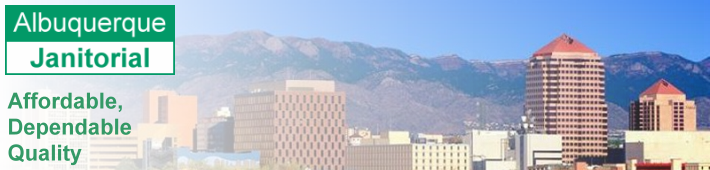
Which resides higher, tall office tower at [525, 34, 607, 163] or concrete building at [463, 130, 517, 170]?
tall office tower at [525, 34, 607, 163]

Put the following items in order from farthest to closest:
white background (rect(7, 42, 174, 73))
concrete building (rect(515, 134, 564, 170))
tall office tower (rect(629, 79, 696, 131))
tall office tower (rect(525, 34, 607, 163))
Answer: tall office tower (rect(525, 34, 607, 163)), tall office tower (rect(629, 79, 696, 131)), concrete building (rect(515, 134, 564, 170)), white background (rect(7, 42, 174, 73))

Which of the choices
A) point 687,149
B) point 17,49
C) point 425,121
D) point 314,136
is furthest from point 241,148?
point 17,49

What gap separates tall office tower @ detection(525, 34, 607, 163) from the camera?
12625 centimetres

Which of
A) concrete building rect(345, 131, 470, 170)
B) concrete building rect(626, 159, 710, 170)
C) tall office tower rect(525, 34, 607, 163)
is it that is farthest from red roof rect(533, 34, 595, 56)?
concrete building rect(626, 159, 710, 170)

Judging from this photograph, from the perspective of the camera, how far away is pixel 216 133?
121 meters

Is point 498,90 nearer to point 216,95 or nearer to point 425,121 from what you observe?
point 425,121

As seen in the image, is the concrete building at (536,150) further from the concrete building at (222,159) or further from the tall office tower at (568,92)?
the concrete building at (222,159)

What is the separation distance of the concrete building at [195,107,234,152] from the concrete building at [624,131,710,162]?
69.7 ft

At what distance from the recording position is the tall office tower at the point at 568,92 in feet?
Answer: 414

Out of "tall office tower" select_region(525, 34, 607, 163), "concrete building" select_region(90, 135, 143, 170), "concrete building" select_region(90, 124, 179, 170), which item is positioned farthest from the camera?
"tall office tower" select_region(525, 34, 607, 163)

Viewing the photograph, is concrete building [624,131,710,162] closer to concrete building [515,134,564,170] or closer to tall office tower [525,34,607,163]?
concrete building [515,134,564,170]

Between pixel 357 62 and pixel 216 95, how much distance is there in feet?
50.6

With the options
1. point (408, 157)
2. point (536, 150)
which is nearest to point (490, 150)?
point (536, 150)

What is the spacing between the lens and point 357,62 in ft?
492
